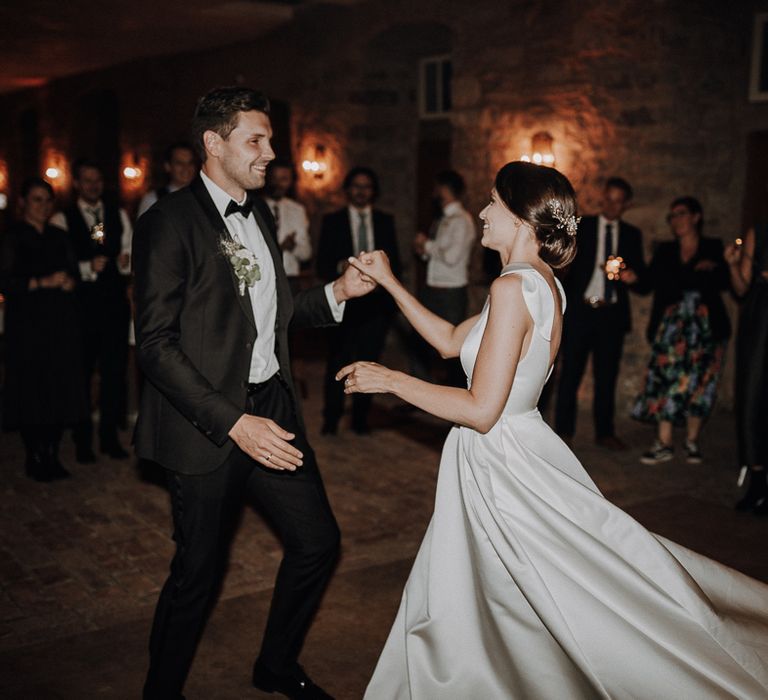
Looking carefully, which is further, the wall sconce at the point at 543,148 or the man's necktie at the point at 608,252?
the wall sconce at the point at 543,148

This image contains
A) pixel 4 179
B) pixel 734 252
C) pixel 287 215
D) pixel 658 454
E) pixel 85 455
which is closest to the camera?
pixel 734 252

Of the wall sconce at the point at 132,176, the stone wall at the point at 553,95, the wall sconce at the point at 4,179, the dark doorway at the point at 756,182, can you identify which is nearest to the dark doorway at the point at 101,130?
the wall sconce at the point at 132,176

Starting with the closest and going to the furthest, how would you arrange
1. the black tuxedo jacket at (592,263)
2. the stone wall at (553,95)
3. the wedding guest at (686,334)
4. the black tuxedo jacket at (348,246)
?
the wedding guest at (686,334) < the black tuxedo jacket at (592,263) < the black tuxedo jacket at (348,246) < the stone wall at (553,95)

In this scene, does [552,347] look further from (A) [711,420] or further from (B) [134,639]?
(A) [711,420]

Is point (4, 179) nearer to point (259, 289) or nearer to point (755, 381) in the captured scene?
point (755, 381)

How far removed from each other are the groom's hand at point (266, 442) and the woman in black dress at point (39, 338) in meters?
3.54

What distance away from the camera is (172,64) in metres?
13.9

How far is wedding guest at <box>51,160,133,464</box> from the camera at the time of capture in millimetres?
6039

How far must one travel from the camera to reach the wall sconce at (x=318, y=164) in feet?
35.4

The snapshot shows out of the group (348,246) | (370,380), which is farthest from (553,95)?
(370,380)

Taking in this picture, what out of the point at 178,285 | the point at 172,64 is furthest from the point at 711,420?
the point at 172,64

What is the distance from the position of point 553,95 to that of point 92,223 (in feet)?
15.0

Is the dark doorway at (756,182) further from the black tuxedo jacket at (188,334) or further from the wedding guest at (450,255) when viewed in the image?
the black tuxedo jacket at (188,334)

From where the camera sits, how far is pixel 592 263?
6.49 m
